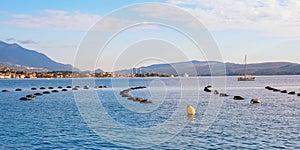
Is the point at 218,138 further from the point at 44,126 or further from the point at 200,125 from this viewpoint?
the point at 44,126

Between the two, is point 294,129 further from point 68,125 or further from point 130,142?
point 68,125

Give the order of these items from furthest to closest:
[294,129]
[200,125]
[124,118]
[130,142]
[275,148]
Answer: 1. [124,118]
2. [200,125]
3. [294,129]
4. [130,142]
5. [275,148]

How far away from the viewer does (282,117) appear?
60.4 m

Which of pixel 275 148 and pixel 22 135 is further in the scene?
pixel 22 135

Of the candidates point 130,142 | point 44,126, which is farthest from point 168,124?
point 44,126

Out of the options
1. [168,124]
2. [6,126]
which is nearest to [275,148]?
[168,124]

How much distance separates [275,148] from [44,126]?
30.6 meters

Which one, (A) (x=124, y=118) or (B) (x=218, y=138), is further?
(A) (x=124, y=118)

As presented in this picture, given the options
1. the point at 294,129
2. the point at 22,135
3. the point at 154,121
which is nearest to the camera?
the point at 22,135

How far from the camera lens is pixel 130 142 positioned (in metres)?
39.0

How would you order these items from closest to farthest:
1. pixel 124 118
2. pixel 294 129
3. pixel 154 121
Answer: pixel 294 129, pixel 154 121, pixel 124 118

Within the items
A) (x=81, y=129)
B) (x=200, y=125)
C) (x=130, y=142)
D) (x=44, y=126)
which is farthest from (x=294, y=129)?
(x=44, y=126)

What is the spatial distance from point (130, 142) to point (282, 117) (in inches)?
1250

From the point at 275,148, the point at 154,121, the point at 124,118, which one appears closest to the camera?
the point at 275,148
